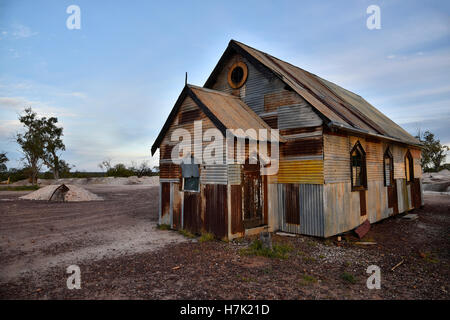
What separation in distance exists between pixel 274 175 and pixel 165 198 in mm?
4725

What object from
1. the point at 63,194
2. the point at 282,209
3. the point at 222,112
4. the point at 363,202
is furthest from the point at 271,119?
the point at 63,194

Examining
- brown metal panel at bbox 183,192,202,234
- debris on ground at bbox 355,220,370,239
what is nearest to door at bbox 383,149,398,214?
debris on ground at bbox 355,220,370,239

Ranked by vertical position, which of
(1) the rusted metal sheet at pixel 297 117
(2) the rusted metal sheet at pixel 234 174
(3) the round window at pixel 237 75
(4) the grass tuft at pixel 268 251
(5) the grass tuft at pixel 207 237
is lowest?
(4) the grass tuft at pixel 268 251

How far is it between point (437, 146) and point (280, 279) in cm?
5561

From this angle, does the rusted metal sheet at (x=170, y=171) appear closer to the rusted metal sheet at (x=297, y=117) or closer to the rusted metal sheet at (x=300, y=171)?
the rusted metal sheet at (x=300, y=171)

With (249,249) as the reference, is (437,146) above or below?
above

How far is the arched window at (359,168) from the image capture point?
11.0 m

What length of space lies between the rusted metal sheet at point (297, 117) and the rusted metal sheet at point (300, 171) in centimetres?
136

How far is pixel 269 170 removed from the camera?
10.1 metres

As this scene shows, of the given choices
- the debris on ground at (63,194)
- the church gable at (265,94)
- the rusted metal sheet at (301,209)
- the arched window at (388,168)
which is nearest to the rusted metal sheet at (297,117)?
the church gable at (265,94)

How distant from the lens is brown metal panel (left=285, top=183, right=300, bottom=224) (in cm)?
982
